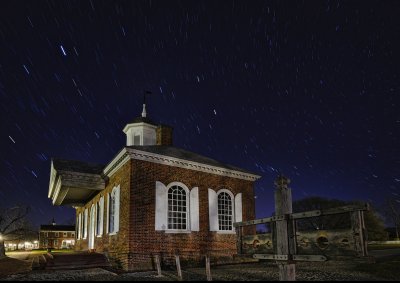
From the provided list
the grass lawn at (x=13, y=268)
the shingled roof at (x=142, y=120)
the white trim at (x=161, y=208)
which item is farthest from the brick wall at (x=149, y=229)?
the shingled roof at (x=142, y=120)

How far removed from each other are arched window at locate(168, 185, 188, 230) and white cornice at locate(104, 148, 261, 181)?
1306 mm

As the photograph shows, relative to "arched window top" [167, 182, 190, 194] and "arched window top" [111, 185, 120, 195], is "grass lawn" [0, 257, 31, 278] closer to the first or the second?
"arched window top" [111, 185, 120, 195]

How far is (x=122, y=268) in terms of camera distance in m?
15.0

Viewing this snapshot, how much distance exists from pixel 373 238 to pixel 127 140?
4341cm

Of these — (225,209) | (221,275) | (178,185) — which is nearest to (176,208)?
(178,185)

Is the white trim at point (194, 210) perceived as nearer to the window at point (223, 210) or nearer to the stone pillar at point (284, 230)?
the window at point (223, 210)

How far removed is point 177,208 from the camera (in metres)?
16.8

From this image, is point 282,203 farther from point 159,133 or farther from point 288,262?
point 159,133

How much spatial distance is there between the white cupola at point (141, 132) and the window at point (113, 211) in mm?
5648

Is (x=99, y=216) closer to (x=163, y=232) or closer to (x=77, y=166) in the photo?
(x=77, y=166)

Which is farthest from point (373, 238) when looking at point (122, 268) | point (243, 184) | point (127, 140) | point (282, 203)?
point (282, 203)

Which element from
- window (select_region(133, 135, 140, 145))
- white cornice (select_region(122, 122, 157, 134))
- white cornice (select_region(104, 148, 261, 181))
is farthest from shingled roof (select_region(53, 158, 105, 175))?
white cornice (select_region(122, 122, 157, 134))

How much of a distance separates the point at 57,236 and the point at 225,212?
60849 millimetres

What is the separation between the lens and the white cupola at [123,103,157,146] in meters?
23.2
